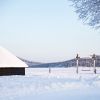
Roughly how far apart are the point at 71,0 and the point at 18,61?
19.4m

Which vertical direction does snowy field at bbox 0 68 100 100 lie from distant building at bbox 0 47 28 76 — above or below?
above

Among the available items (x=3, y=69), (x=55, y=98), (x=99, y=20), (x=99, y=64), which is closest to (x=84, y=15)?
(x=99, y=20)

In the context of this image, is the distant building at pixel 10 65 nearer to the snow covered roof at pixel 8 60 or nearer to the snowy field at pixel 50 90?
the snow covered roof at pixel 8 60

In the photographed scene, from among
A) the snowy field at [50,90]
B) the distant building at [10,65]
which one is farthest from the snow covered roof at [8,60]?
the snowy field at [50,90]

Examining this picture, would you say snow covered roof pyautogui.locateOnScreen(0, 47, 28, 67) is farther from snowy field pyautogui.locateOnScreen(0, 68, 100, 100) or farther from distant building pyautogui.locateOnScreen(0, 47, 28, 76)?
snowy field pyautogui.locateOnScreen(0, 68, 100, 100)

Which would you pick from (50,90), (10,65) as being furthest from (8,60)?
(50,90)

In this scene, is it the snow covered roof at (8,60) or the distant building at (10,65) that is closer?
the distant building at (10,65)

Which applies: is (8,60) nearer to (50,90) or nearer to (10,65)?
(10,65)

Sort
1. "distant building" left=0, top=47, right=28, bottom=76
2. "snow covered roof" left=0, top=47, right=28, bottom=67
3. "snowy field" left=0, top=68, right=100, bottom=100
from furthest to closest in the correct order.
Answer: "snow covered roof" left=0, top=47, right=28, bottom=67 < "distant building" left=0, top=47, right=28, bottom=76 < "snowy field" left=0, top=68, right=100, bottom=100

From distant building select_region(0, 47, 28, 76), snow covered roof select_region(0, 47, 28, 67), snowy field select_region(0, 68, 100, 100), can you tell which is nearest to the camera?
snowy field select_region(0, 68, 100, 100)

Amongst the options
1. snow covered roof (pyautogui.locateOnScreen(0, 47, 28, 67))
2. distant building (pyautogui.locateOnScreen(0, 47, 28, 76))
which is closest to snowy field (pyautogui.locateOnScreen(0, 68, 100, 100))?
distant building (pyautogui.locateOnScreen(0, 47, 28, 76))

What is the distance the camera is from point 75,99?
345 inches

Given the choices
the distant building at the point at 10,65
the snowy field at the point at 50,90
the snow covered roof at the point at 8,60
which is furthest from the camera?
the snow covered roof at the point at 8,60

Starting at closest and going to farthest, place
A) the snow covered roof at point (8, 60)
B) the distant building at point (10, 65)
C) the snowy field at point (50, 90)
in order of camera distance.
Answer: the snowy field at point (50, 90) → the distant building at point (10, 65) → the snow covered roof at point (8, 60)
